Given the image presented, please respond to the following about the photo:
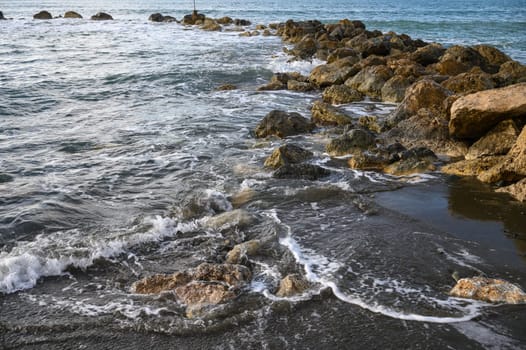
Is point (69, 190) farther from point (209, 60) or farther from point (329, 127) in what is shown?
point (209, 60)

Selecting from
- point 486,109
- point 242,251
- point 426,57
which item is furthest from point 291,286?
point 426,57

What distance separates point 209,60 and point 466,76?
45.7 ft

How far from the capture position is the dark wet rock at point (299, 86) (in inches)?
657

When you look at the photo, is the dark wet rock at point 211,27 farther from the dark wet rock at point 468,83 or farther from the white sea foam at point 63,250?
the white sea foam at point 63,250

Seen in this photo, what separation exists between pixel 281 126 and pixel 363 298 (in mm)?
6922

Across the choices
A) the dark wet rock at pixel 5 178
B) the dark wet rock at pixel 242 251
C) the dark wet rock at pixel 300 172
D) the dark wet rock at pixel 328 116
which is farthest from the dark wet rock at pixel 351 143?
the dark wet rock at pixel 5 178

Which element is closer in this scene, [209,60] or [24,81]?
[24,81]

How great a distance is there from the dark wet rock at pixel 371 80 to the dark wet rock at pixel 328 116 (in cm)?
300

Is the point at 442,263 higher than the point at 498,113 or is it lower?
lower

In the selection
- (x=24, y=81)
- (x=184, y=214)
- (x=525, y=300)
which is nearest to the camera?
(x=525, y=300)

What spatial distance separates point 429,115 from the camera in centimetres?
1058

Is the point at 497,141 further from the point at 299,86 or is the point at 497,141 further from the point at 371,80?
the point at 299,86

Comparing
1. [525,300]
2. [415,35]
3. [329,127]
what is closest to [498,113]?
[329,127]

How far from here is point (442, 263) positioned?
5.65m
